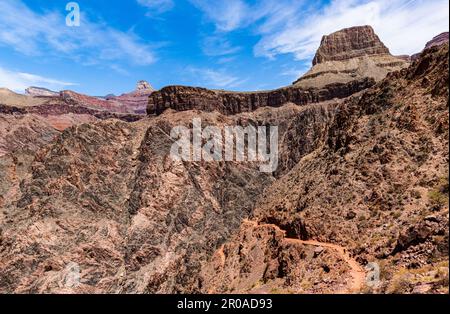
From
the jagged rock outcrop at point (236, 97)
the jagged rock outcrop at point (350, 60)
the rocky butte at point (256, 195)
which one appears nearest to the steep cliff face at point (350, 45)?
the jagged rock outcrop at point (350, 60)

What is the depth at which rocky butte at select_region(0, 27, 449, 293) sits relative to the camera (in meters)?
28.4

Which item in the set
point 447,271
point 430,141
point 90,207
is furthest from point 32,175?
point 447,271

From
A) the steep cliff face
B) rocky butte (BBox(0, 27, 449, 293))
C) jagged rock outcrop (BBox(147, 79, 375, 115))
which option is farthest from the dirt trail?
the steep cliff face

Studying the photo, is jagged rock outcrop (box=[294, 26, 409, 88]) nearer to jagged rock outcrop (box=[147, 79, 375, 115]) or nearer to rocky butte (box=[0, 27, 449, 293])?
rocky butte (box=[0, 27, 449, 293])

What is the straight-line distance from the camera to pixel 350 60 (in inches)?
5448

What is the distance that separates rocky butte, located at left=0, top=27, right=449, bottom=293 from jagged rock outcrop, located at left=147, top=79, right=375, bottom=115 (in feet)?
1.30

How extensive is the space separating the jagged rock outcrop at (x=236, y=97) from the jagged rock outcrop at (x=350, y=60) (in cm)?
427

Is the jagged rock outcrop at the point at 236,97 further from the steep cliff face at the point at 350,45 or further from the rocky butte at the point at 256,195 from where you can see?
the steep cliff face at the point at 350,45

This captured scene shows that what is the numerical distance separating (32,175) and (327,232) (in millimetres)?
72090

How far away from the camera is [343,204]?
111 ft

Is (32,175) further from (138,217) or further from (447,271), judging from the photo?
(447,271)

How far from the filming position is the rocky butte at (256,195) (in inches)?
1118

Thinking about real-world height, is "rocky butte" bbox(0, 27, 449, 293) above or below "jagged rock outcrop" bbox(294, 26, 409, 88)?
below

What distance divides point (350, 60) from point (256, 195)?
243 ft
